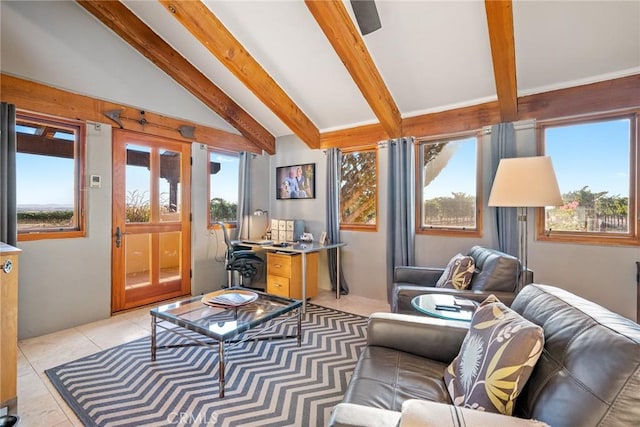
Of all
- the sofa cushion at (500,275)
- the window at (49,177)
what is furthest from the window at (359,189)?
the window at (49,177)

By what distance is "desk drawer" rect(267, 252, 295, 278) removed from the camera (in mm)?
3766

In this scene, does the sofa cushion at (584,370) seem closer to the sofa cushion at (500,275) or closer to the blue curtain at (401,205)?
the sofa cushion at (500,275)

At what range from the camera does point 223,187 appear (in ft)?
15.0

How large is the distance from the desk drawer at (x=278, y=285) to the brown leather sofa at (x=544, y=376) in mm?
2272

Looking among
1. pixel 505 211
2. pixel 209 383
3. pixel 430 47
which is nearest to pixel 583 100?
pixel 505 211

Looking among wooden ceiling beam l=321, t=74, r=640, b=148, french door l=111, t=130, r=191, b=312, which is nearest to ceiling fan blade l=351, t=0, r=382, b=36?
wooden ceiling beam l=321, t=74, r=640, b=148

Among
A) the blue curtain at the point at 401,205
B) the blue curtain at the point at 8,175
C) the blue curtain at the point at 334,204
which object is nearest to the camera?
the blue curtain at the point at 8,175

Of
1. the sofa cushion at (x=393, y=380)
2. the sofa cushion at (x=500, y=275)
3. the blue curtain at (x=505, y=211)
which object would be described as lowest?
the sofa cushion at (x=393, y=380)

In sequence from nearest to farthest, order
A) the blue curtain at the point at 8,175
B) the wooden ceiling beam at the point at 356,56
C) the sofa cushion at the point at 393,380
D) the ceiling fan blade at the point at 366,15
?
1. the sofa cushion at the point at 393,380
2. the ceiling fan blade at the point at 366,15
3. the wooden ceiling beam at the point at 356,56
4. the blue curtain at the point at 8,175

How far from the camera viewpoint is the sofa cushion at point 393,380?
4.13 ft

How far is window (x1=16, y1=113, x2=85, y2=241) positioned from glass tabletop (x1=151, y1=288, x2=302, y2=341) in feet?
5.41

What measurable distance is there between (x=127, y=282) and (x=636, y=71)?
18.2ft

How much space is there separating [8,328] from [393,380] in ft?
7.15

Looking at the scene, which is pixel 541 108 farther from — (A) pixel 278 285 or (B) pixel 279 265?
(A) pixel 278 285
